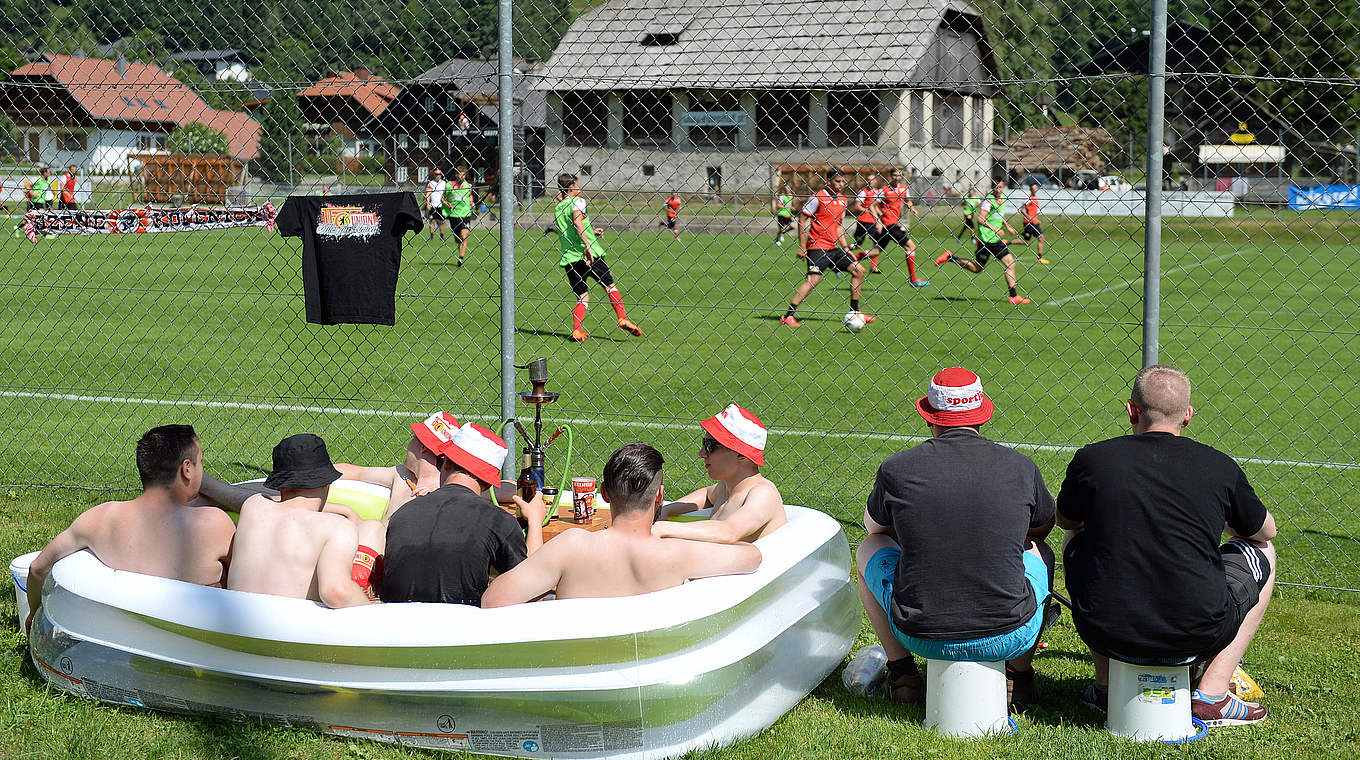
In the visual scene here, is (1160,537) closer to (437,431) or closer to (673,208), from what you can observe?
(437,431)

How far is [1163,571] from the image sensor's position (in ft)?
13.6

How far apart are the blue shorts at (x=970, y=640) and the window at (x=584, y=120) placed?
15.4 ft

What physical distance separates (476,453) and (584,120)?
1274 centimetres

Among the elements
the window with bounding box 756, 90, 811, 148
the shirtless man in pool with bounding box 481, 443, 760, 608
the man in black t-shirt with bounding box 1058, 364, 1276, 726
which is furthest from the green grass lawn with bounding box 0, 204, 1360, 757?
the window with bounding box 756, 90, 811, 148

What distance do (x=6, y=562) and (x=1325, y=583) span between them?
6.52m

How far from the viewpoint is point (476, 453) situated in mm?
4488

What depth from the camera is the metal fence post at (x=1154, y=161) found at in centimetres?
516

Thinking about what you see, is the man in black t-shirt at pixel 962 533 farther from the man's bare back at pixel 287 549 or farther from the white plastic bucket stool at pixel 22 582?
the white plastic bucket stool at pixel 22 582

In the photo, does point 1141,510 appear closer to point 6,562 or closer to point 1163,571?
point 1163,571

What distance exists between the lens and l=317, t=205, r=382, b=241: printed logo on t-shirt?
6797mm

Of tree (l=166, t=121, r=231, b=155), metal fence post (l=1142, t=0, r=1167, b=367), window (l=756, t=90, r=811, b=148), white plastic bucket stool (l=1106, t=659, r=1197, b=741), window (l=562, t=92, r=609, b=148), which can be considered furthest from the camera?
window (l=562, t=92, r=609, b=148)

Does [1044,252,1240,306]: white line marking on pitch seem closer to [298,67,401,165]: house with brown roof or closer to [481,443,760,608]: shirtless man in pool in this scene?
[298,67,401,165]: house with brown roof

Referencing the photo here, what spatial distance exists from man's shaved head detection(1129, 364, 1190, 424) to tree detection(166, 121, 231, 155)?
6820 millimetres

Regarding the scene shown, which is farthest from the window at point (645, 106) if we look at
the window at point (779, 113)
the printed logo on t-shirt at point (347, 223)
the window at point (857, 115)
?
the printed logo on t-shirt at point (347, 223)
